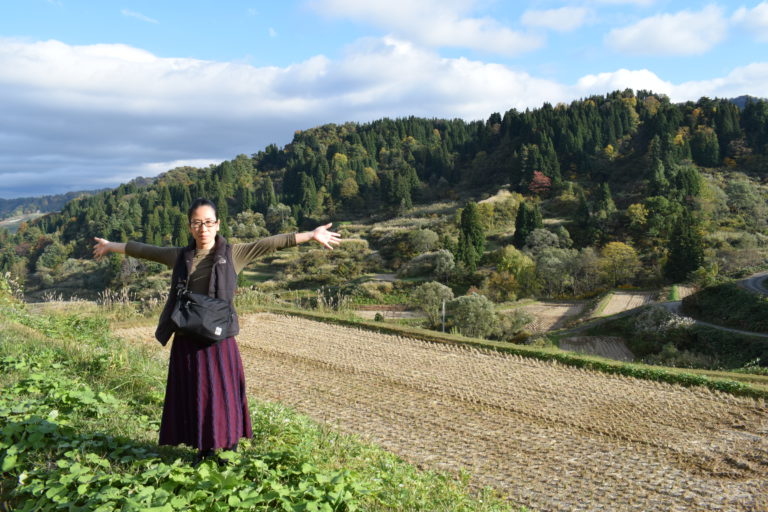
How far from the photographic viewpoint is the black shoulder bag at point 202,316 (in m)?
3.33

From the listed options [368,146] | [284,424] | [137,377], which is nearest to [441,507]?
[284,424]

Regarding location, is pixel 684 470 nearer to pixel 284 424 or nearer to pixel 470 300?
pixel 284 424

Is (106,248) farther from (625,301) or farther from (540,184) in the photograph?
(540,184)

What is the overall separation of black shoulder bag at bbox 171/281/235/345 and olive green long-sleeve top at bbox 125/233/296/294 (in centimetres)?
12

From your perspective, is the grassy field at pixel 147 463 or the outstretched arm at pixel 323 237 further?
the outstretched arm at pixel 323 237

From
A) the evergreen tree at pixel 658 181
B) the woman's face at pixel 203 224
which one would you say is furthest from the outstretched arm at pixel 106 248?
the evergreen tree at pixel 658 181

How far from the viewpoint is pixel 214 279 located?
3520 millimetres

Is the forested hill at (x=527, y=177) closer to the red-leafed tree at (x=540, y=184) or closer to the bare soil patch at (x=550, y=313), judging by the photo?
the red-leafed tree at (x=540, y=184)

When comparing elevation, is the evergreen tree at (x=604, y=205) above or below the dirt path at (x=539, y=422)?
above

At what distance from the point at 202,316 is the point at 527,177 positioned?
6875 cm

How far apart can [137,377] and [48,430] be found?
220 cm

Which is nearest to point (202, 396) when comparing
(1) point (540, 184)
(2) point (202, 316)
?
(2) point (202, 316)

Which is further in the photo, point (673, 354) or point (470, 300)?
point (470, 300)

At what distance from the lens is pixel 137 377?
6.19m
